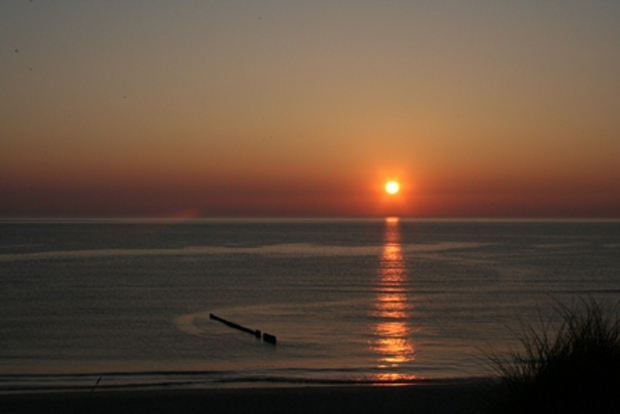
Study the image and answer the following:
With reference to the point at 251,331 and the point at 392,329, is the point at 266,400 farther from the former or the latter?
the point at 392,329

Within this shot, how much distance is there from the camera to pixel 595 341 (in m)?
9.34

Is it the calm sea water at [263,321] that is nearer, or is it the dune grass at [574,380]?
the dune grass at [574,380]

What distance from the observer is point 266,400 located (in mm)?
15398

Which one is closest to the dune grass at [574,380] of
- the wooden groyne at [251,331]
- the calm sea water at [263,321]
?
the calm sea water at [263,321]

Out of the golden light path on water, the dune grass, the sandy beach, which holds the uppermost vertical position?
the dune grass

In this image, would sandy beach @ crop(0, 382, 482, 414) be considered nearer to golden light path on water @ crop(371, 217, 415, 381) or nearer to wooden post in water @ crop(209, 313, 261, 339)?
golden light path on water @ crop(371, 217, 415, 381)

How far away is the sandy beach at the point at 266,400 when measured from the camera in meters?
14.4

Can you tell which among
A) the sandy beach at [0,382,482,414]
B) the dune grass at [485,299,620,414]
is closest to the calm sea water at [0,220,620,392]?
the sandy beach at [0,382,482,414]

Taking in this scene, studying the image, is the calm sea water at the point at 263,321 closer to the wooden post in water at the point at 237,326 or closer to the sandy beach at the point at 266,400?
the wooden post in water at the point at 237,326

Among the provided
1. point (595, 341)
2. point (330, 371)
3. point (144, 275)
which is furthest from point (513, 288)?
point (595, 341)

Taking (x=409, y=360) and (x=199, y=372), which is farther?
(x=409, y=360)

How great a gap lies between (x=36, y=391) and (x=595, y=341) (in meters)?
13.0

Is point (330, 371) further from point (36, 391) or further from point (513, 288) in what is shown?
point (513, 288)

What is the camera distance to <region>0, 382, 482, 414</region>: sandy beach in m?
14.4
